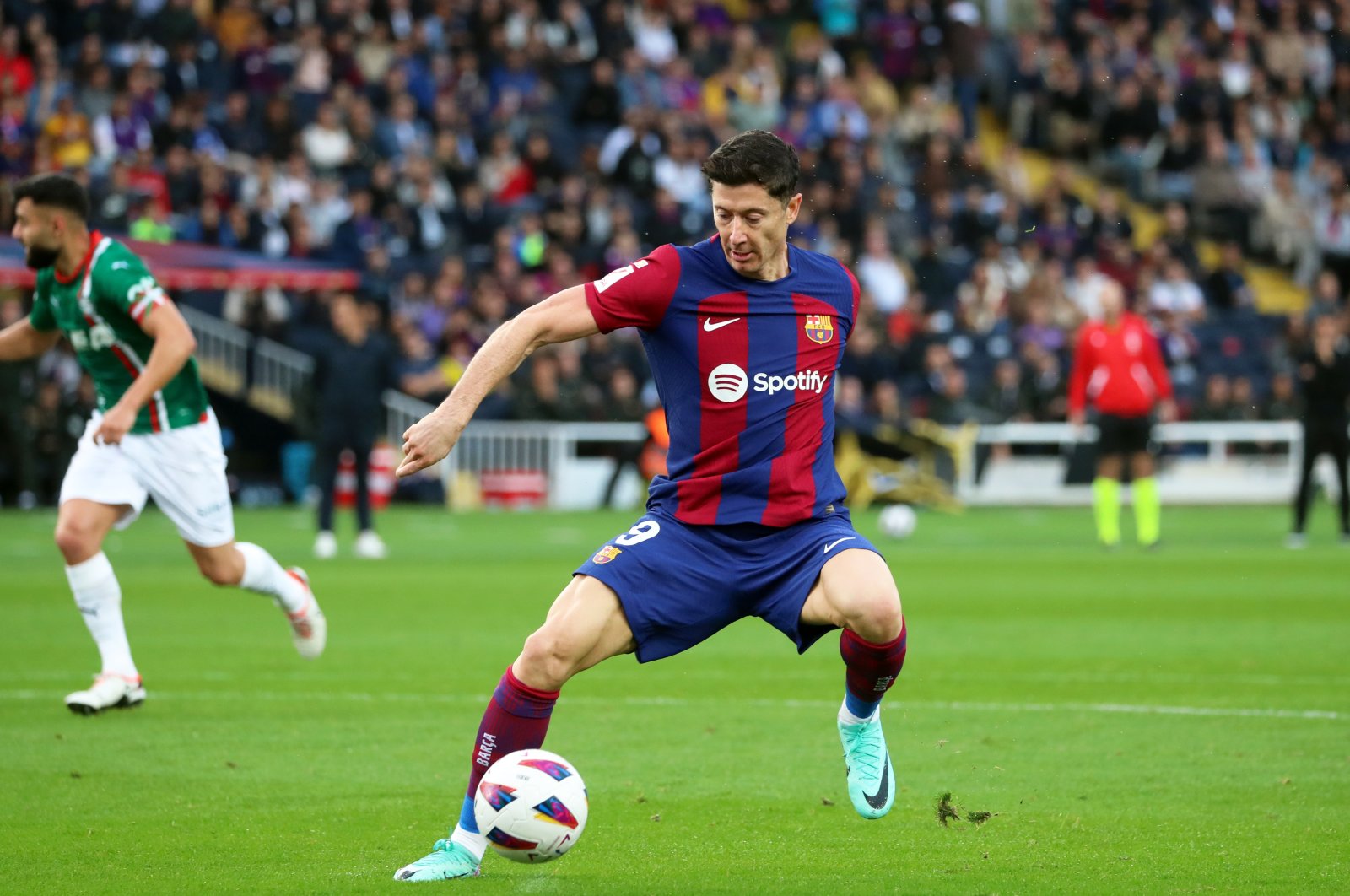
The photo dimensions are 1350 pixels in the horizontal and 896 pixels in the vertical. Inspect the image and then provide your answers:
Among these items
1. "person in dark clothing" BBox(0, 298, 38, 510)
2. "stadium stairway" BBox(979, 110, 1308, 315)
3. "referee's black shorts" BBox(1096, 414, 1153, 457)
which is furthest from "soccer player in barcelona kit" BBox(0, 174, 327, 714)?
"stadium stairway" BBox(979, 110, 1308, 315)

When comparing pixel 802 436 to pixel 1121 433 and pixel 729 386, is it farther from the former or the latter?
pixel 1121 433

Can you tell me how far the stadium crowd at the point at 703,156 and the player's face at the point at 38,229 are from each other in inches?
539

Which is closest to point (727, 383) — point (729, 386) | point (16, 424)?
point (729, 386)

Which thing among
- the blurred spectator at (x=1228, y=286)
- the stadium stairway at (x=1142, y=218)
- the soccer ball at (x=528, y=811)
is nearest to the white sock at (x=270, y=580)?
the soccer ball at (x=528, y=811)

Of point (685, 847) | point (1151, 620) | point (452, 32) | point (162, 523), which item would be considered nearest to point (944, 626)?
point (1151, 620)

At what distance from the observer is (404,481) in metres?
25.0

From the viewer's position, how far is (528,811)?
5.27 meters

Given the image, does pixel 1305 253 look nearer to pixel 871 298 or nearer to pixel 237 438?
pixel 871 298

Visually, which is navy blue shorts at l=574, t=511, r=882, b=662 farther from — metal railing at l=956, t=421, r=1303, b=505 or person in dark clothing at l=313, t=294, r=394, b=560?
metal railing at l=956, t=421, r=1303, b=505

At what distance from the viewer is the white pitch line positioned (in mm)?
9000

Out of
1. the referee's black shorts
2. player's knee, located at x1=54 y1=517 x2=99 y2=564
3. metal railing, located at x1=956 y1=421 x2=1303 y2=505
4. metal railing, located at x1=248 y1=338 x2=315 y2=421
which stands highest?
player's knee, located at x1=54 y1=517 x2=99 y2=564

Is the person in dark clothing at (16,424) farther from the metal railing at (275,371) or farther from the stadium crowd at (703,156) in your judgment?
the metal railing at (275,371)

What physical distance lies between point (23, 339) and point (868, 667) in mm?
5024

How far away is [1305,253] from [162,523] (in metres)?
Answer: 19.4
